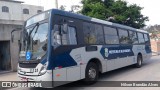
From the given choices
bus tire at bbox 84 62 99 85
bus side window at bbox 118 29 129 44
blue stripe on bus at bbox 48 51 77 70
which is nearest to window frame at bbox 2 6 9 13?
bus side window at bbox 118 29 129 44

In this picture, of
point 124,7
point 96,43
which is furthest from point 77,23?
point 124,7

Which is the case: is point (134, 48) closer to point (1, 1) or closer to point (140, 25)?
point (140, 25)

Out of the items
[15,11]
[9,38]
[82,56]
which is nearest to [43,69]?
[82,56]

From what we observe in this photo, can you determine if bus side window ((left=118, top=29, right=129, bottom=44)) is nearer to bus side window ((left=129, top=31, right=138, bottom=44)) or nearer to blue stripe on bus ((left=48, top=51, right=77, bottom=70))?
bus side window ((left=129, top=31, right=138, bottom=44))

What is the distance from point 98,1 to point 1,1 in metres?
28.8

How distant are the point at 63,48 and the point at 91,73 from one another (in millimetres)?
2091

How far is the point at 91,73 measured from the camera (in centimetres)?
898

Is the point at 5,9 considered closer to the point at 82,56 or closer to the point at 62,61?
the point at 82,56

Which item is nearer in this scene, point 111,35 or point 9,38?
point 111,35

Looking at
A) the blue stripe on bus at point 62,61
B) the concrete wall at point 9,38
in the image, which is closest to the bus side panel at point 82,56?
the blue stripe on bus at point 62,61

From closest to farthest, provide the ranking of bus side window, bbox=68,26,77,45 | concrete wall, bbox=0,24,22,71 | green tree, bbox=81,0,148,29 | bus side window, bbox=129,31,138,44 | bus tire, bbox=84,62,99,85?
bus side window, bbox=68,26,77,45, bus tire, bbox=84,62,99,85, concrete wall, bbox=0,24,22,71, bus side window, bbox=129,31,138,44, green tree, bbox=81,0,148,29

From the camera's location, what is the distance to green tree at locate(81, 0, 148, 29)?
21.0 meters

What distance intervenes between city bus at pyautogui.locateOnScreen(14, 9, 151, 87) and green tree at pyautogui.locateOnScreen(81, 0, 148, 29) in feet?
34.9

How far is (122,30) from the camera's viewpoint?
40.9 feet
